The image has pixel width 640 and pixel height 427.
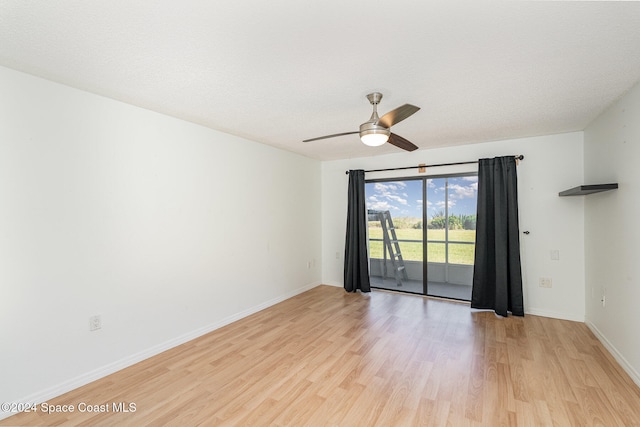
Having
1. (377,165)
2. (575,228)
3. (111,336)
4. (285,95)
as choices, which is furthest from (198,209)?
(575,228)

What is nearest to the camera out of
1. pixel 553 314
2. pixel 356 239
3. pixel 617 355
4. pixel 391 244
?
pixel 617 355

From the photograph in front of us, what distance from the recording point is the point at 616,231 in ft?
8.79

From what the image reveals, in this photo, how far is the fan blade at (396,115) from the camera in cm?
207

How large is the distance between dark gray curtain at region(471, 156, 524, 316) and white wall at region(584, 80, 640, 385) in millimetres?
728

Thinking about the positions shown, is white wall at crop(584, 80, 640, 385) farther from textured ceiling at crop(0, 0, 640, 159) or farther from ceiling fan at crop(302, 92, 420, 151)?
ceiling fan at crop(302, 92, 420, 151)

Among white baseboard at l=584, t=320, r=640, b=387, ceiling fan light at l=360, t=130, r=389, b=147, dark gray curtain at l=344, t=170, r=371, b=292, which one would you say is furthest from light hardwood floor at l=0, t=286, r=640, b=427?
ceiling fan light at l=360, t=130, r=389, b=147

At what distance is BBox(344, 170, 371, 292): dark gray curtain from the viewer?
486cm

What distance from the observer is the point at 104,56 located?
1.80 m

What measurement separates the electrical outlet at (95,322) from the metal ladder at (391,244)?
4072 millimetres

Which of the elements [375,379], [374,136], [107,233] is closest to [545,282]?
[375,379]

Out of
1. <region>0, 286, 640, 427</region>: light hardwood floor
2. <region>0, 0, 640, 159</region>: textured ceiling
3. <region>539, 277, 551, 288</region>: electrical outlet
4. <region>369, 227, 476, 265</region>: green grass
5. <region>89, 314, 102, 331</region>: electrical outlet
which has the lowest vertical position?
<region>0, 286, 640, 427</region>: light hardwood floor

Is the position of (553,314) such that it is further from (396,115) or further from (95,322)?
(95,322)

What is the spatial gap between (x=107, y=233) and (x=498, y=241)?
176 inches

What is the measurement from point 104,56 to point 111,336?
2228 millimetres
